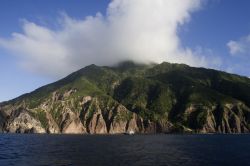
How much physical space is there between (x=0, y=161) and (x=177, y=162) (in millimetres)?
50042

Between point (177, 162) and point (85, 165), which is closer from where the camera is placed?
point (85, 165)

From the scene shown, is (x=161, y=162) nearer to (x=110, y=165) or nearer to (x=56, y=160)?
(x=110, y=165)

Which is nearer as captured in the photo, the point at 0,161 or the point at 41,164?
the point at 41,164

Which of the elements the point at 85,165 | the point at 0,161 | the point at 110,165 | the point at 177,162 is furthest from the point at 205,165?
the point at 0,161

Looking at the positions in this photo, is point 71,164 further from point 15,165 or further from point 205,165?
point 205,165

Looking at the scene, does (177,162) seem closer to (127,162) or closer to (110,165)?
(127,162)

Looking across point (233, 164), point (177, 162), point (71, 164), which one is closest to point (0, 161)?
point (71, 164)

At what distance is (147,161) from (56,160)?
2617cm

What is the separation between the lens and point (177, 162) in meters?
105

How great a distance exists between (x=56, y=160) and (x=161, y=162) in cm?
2998

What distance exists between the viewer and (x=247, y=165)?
102312 mm

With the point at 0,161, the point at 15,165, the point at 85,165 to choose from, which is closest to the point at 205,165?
the point at 85,165

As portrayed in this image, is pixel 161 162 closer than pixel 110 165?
No

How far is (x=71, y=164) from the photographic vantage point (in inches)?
3802
